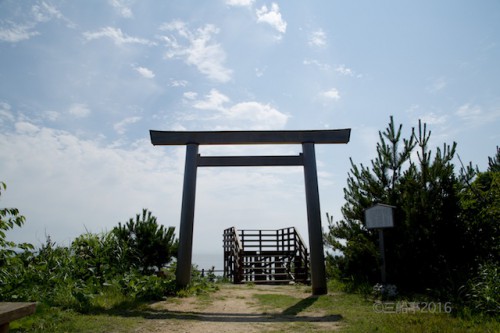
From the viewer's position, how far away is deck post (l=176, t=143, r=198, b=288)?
27.2 ft

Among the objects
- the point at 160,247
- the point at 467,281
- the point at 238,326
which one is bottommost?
the point at 238,326

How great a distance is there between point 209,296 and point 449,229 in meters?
5.68

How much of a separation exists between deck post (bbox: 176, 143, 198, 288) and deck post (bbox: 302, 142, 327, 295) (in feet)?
9.45

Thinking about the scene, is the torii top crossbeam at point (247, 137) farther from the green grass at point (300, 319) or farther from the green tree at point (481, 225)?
the green grass at point (300, 319)

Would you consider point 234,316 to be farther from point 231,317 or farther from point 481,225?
point 481,225

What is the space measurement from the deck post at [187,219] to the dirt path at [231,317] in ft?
2.50

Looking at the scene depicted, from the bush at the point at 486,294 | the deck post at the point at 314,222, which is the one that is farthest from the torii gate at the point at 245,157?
the bush at the point at 486,294

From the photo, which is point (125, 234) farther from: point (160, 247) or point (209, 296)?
point (209, 296)

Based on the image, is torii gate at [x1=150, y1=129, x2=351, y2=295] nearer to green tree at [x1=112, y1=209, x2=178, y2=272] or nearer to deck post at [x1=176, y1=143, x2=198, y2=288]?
deck post at [x1=176, y1=143, x2=198, y2=288]

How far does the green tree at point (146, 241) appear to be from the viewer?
1070 cm

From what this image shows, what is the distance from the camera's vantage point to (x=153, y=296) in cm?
740

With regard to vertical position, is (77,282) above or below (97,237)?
below

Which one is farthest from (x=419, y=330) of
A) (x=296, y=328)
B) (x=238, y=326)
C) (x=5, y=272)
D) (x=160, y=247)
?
(x=160, y=247)

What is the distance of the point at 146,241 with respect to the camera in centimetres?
1091
